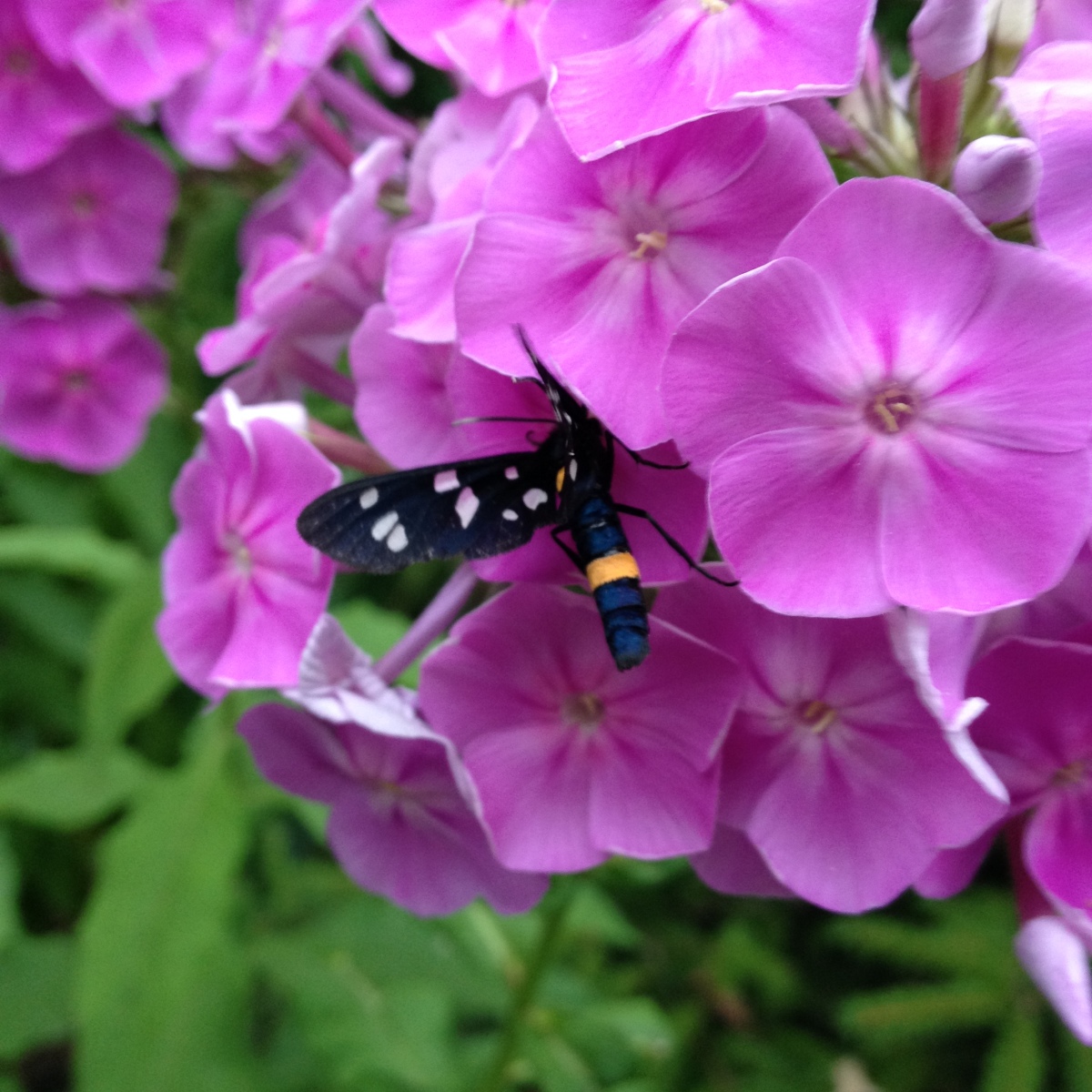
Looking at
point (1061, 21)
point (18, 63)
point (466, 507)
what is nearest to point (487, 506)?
point (466, 507)

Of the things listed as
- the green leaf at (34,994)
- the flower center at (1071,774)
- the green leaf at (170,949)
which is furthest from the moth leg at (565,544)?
the green leaf at (34,994)

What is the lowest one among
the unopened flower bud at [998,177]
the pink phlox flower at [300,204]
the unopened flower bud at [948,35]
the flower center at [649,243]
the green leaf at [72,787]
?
the green leaf at [72,787]

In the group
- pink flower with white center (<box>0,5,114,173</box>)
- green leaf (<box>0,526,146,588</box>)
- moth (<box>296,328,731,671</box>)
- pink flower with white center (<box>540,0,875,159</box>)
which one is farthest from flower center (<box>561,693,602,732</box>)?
pink flower with white center (<box>0,5,114,173</box>)

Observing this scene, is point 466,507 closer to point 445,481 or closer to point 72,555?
point 445,481

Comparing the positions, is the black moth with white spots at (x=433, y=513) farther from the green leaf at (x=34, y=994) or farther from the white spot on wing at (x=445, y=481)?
the green leaf at (x=34, y=994)

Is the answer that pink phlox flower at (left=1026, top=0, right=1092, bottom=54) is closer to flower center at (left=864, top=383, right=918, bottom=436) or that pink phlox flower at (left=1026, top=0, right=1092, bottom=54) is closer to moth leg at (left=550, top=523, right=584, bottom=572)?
flower center at (left=864, top=383, right=918, bottom=436)

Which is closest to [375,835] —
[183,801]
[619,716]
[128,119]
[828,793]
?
[619,716]
